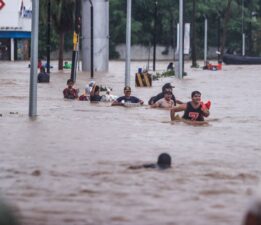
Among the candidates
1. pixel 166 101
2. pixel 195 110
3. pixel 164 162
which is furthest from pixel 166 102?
pixel 164 162

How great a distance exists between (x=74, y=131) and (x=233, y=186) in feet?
29.2

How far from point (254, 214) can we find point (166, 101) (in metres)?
21.2

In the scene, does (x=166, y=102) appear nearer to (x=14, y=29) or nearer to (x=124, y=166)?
(x=124, y=166)

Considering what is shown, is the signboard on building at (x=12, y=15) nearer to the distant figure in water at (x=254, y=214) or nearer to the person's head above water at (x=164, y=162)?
the person's head above water at (x=164, y=162)

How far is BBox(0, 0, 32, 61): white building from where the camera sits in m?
90.1

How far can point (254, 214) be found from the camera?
22.4ft

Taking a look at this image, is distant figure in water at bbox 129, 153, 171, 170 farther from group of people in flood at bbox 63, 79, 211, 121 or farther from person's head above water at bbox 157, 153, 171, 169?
group of people in flood at bbox 63, 79, 211, 121

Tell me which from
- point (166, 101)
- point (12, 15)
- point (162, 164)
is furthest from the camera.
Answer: point (12, 15)

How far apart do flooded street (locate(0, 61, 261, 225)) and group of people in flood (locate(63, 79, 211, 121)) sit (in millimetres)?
313

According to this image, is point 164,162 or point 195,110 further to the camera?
point 195,110

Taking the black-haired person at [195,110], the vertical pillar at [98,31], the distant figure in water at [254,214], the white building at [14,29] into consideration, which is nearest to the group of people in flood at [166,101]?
the black-haired person at [195,110]

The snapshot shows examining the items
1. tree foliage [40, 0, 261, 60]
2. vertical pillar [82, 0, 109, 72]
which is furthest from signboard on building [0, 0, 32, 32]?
vertical pillar [82, 0, 109, 72]

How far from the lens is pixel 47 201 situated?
1086cm

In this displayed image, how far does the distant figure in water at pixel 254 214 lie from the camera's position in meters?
Result: 6.78
